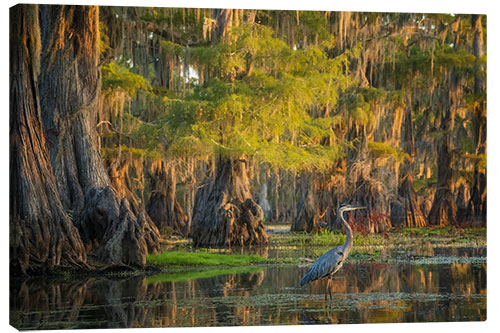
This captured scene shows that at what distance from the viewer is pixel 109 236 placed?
461 inches

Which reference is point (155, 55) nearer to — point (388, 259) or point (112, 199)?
point (112, 199)

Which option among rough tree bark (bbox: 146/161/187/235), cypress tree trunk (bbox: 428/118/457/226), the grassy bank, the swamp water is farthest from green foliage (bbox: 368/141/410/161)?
the swamp water

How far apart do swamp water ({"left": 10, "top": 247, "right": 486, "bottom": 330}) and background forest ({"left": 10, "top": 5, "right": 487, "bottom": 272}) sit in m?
0.93

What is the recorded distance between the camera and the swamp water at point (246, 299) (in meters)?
8.45

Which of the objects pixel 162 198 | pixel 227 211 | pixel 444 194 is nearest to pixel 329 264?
pixel 227 211

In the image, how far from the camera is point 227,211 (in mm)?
15875

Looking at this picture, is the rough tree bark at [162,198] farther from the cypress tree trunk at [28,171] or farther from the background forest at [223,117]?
the cypress tree trunk at [28,171]

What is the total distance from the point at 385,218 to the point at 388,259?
5.27 meters

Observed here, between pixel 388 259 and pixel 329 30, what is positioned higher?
pixel 329 30

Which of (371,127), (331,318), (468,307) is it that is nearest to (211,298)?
(331,318)

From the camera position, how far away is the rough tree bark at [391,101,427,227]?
67.5ft

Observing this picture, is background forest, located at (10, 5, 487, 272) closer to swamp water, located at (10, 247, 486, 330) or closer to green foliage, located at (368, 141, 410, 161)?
green foliage, located at (368, 141, 410, 161)

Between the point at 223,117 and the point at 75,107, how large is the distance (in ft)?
8.60

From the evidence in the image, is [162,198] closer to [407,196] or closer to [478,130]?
[407,196]
